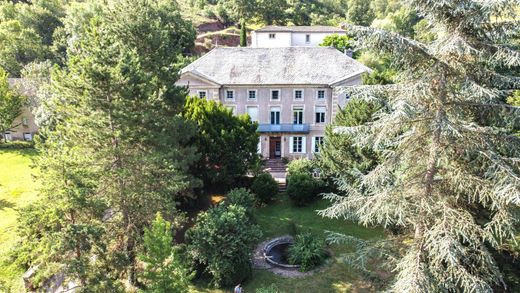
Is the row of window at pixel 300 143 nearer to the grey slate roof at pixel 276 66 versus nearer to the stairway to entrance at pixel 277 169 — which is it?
the stairway to entrance at pixel 277 169

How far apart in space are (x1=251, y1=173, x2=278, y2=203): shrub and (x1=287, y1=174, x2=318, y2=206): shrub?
1376mm

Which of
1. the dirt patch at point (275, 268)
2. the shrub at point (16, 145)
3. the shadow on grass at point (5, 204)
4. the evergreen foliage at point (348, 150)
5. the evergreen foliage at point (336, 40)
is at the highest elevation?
the evergreen foliage at point (336, 40)

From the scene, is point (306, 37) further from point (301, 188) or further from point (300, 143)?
point (301, 188)

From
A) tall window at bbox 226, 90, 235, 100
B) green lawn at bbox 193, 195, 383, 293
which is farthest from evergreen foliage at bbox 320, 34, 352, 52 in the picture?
green lawn at bbox 193, 195, 383, 293

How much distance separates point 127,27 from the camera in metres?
23.4

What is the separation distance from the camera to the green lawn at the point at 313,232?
69.1 feet

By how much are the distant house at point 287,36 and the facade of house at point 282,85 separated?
28.3 metres

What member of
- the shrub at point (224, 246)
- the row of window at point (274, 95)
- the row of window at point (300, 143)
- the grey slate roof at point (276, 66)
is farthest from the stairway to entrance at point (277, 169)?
the shrub at point (224, 246)

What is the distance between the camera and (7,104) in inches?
1743

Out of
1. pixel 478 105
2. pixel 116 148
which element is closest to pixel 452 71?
pixel 478 105

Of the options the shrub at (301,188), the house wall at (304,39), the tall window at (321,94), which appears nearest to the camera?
the shrub at (301,188)

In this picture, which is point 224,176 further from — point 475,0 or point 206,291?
point 475,0

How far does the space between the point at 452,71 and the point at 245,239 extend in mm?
13515

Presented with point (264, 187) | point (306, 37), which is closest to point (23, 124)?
point (264, 187)
